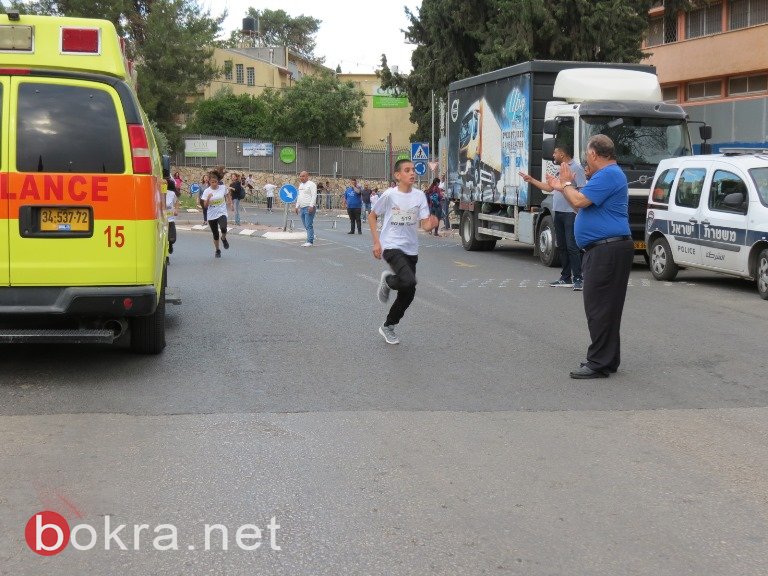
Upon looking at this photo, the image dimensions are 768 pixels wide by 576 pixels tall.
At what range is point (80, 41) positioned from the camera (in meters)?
7.94

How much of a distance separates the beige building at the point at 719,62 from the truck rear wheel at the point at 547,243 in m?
16.2

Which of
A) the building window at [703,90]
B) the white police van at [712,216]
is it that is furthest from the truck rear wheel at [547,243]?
the building window at [703,90]

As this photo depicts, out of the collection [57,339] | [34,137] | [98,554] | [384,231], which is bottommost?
[98,554]

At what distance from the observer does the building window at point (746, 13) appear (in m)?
34.3

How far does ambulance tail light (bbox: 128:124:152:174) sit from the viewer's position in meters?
7.86

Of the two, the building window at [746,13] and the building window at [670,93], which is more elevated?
the building window at [746,13]

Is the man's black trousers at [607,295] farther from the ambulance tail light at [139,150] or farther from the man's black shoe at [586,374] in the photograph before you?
the ambulance tail light at [139,150]

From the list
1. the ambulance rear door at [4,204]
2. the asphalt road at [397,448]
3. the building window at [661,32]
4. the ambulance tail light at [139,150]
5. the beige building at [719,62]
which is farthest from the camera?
the building window at [661,32]

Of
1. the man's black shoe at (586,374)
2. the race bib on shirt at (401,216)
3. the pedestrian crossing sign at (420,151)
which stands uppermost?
the pedestrian crossing sign at (420,151)

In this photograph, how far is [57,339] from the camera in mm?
Result: 7852

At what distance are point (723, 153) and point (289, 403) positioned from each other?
34.4 feet

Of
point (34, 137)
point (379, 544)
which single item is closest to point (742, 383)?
point (379, 544)

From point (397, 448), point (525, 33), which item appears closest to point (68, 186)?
point (397, 448)

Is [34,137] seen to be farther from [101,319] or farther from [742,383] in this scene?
[742,383]
